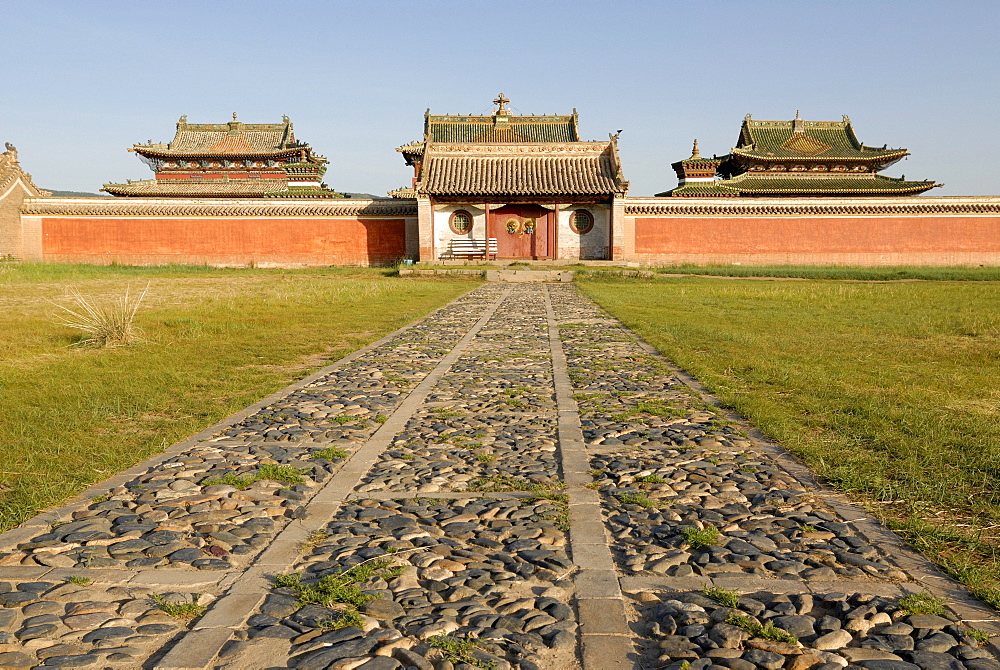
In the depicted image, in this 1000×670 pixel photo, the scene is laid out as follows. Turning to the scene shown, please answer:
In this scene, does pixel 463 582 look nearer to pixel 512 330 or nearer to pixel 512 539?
pixel 512 539

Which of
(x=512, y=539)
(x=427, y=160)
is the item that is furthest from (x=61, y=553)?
(x=427, y=160)

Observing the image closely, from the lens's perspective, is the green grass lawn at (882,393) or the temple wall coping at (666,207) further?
the temple wall coping at (666,207)

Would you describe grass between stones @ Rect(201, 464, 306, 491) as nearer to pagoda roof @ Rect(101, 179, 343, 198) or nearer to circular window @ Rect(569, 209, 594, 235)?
circular window @ Rect(569, 209, 594, 235)

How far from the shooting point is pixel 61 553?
3428 millimetres

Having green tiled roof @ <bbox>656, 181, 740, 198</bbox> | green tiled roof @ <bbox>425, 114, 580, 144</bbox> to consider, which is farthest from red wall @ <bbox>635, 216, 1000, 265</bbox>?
green tiled roof @ <bbox>425, 114, 580, 144</bbox>

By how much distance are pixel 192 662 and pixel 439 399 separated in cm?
451

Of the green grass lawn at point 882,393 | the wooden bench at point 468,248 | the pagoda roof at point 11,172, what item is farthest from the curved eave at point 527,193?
the pagoda roof at point 11,172

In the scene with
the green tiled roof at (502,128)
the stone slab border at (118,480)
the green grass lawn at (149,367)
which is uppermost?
the green tiled roof at (502,128)

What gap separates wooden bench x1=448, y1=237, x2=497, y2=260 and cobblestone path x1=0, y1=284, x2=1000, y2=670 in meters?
27.2

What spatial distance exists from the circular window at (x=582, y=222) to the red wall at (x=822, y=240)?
225 centimetres

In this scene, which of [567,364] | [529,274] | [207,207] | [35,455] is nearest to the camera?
[35,455]

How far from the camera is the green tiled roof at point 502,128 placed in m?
39.9

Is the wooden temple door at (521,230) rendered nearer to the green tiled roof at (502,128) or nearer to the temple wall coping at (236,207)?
the temple wall coping at (236,207)

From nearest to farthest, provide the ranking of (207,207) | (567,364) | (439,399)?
(439,399) < (567,364) < (207,207)
